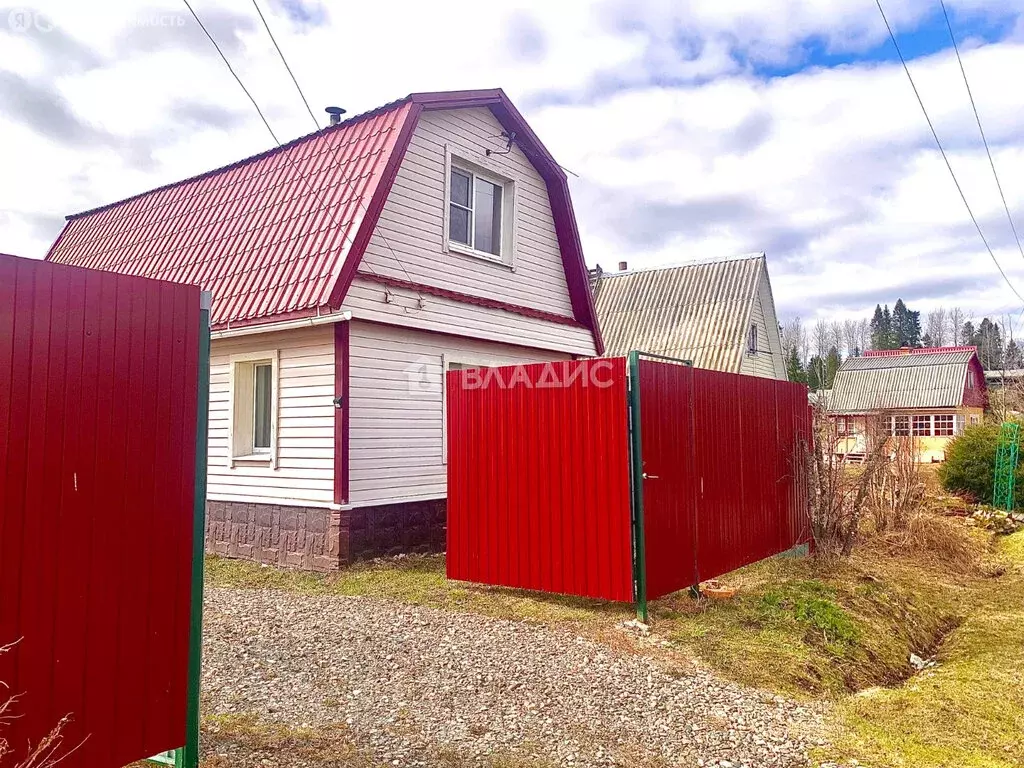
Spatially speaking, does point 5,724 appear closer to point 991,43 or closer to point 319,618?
point 319,618

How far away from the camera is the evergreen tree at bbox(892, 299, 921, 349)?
79125 mm

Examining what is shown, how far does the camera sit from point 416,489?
9539 mm

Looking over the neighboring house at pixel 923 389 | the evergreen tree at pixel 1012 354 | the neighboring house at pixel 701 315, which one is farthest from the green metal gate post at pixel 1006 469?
the evergreen tree at pixel 1012 354

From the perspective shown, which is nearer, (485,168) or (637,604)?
(637,604)

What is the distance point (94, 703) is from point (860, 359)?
41.5 meters

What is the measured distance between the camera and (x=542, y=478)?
6.87 meters

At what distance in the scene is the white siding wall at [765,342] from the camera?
22145 mm

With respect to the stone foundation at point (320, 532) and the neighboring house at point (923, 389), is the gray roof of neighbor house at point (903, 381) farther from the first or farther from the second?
the stone foundation at point (320, 532)

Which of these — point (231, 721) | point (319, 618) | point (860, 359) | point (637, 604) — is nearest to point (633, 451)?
point (637, 604)

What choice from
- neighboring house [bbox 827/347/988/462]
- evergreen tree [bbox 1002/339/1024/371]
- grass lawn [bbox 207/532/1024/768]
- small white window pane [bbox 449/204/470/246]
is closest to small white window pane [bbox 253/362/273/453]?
grass lawn [bbox 207/532/1024/768]

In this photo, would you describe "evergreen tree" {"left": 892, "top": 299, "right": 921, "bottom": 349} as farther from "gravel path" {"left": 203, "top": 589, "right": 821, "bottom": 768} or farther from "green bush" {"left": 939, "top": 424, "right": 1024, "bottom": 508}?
"gravel path" {"left": 203, "top": 589, "right": 821, "bottom": 768}

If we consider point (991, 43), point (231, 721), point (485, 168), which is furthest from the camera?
point (485, 168)

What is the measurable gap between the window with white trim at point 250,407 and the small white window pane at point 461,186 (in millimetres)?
3579

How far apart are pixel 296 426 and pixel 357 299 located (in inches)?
71.3
